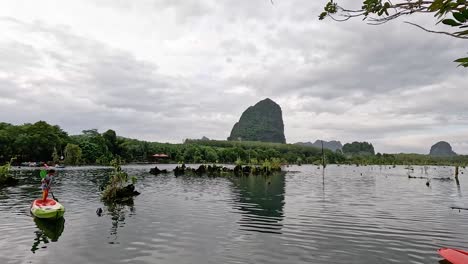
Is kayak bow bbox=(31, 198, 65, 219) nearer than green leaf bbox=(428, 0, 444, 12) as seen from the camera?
No

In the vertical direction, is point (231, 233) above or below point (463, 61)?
below

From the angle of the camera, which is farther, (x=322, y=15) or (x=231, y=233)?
(x=231, y=233)

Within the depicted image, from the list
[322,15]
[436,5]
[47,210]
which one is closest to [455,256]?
[322,15]

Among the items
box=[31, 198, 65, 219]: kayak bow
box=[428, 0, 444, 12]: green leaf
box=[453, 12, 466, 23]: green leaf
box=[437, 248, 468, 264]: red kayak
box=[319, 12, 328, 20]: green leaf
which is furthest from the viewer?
box=[31, 198, 65, 219]: kayak bow

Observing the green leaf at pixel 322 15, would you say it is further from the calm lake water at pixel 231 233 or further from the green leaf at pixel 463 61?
the calm lake water at pixel 231 233

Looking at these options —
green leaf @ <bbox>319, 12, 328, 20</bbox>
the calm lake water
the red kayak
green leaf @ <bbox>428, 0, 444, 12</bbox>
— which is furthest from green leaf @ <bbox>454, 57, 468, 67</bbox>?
the red kayak

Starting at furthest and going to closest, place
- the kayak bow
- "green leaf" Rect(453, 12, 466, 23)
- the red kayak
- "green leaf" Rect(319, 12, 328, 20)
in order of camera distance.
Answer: the kayak bow
the red kayak
"green leaf" Rect(319, 12, 328, 20)
"green leaf" Rect(453, 12, 466, 23)

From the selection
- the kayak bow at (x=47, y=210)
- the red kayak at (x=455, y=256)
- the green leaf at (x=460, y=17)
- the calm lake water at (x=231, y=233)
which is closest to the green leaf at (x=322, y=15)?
the green leaf at (x=460, y=17)

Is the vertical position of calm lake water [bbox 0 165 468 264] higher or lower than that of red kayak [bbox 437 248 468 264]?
lower

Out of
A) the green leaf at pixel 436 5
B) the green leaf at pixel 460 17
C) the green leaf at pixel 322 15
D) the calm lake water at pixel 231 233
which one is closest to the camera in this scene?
the green leaf at pixel 460 17

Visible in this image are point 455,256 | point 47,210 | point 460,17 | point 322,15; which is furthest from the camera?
point 47,210

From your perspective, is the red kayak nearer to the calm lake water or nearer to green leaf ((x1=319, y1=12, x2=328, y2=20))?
the calm lake water

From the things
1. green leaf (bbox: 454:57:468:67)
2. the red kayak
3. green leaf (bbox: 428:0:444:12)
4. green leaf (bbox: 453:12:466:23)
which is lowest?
the red kayak

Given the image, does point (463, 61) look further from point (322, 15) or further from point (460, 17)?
point (322, 15)
